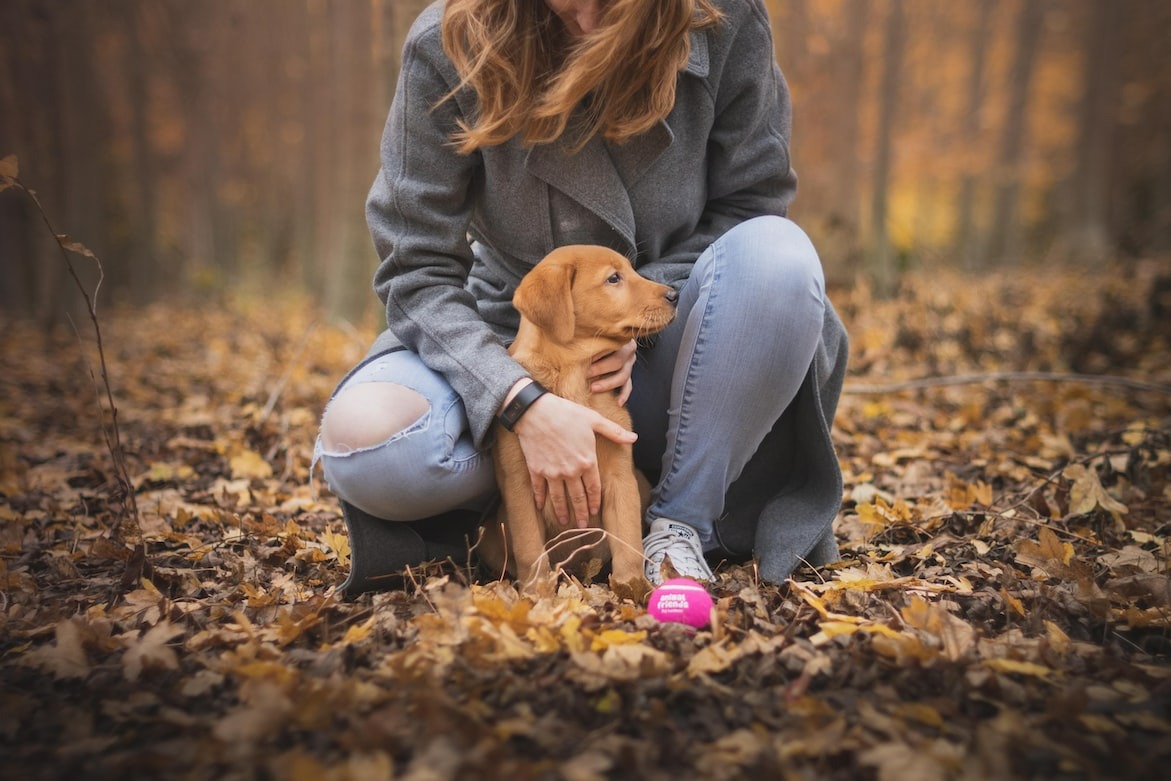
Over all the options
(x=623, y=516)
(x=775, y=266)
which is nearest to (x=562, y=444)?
(x=623, y=516)

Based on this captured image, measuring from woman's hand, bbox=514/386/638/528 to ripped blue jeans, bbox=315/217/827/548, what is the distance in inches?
7.8

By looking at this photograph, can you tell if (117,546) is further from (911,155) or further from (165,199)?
(165,199)

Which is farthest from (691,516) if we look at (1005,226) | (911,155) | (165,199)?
(165,199)

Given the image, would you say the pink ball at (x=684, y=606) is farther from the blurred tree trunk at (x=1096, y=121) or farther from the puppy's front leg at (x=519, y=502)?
the blurred tree trunk at (x=1096, y=121)

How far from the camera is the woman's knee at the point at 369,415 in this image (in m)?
2.50

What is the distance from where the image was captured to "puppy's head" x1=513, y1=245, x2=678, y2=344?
2783 mm

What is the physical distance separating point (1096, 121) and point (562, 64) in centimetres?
1747

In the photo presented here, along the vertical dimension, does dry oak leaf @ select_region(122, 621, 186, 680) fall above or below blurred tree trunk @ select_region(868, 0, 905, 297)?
below

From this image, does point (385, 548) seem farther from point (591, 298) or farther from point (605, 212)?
point (605, 212)

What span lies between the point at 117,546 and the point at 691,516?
Answer: 212 centimetres

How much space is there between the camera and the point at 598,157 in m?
2.88

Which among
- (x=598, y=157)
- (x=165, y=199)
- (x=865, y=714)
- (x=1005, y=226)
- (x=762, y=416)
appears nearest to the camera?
(x=865, y=714)

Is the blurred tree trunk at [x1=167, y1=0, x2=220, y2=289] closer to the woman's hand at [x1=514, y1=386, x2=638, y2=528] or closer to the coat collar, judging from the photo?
the coat collar

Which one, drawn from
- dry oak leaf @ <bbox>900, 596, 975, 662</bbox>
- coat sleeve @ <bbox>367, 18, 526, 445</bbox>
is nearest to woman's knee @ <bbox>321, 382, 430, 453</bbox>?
coat sleeve @ <bbox>367, 18, 526, 445</bbox>
